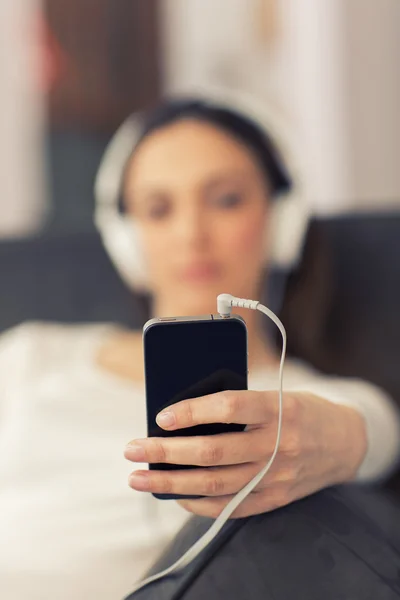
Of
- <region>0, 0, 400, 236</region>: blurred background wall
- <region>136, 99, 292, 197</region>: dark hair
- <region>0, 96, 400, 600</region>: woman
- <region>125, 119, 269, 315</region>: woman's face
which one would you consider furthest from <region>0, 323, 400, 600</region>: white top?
<region>0, 0, 400, 236</region>: blurred background wall

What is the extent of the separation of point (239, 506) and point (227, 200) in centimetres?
36

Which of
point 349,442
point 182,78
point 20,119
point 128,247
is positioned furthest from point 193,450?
point 182,78

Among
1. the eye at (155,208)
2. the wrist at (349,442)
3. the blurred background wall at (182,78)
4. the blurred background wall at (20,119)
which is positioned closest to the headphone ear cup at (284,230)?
the eye at (155,208)

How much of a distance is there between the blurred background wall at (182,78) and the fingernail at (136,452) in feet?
3.88

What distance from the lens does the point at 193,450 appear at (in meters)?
0.42

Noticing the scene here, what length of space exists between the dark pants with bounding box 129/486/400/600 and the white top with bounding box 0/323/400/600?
0.04m

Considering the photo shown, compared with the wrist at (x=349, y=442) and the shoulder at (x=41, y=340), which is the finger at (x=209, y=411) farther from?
the shoulder at (x=41, y=340)

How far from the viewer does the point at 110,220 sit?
872 mm

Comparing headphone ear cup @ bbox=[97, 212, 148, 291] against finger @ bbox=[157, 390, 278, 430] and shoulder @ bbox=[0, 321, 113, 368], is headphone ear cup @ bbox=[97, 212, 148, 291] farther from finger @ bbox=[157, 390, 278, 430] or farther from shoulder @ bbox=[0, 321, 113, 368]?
finger @ bbox=[157, 390, 278, 430]

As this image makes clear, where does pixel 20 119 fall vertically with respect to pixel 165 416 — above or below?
above

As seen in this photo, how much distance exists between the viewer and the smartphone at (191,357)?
406 mm

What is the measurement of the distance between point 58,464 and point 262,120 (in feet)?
1.66

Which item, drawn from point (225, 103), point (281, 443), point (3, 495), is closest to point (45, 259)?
point (225, 103)

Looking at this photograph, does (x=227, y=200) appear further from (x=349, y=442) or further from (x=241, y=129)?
(x=349, y=442)
